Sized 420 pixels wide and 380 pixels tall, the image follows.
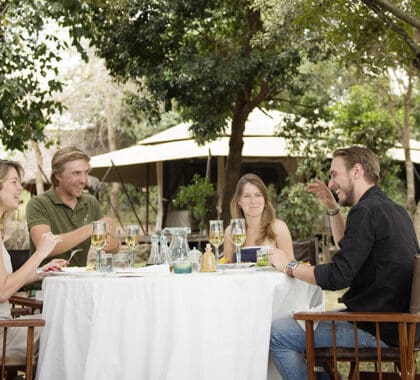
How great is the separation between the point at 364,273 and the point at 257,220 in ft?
4.45

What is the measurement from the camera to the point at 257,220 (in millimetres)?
4680

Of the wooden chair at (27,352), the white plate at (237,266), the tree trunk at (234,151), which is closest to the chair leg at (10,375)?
the wooden chair at (27,352)

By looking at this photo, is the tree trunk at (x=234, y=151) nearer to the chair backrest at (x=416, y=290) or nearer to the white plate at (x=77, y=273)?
the white plate at (x=77, y=273)

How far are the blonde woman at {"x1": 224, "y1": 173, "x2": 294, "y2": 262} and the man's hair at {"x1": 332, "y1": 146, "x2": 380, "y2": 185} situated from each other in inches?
39.9

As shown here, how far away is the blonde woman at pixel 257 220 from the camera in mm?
4547

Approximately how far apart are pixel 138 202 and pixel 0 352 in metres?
21.7

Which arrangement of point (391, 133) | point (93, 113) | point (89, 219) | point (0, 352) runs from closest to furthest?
point (0, 352) < point (89, 219) < point (391, 133) < point (93, 113)

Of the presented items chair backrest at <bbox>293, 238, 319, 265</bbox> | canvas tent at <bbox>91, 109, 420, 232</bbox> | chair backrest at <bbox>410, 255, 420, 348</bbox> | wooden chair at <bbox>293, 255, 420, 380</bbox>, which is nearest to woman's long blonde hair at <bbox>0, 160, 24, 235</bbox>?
wooden chair at <bbox>293, 255, 420, 380</bbox>

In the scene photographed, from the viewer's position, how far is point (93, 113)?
933 inches

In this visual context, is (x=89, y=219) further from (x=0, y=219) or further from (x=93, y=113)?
(x=93, y=113)

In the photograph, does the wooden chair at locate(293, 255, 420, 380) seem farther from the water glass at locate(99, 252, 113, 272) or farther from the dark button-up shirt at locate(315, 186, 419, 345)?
the water glass at locate(99, 252, 113, 272)

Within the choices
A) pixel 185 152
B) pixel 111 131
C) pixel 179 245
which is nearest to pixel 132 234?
pixel 179 245

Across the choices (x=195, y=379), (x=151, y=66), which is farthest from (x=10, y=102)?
(x=195, y=379)

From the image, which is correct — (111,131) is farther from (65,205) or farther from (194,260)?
(194,260)
